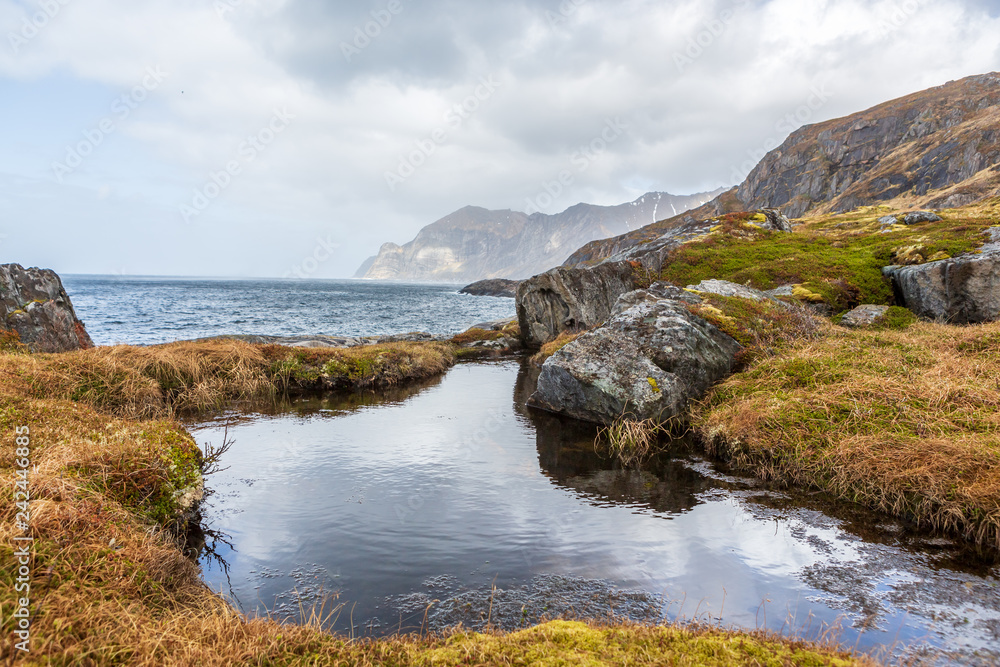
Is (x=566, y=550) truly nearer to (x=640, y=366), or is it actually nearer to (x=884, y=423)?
(x=884, y=423)

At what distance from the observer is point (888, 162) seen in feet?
389

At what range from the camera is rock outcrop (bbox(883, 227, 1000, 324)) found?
1770 cm

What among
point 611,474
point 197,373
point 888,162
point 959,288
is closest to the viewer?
Result: point 611,474

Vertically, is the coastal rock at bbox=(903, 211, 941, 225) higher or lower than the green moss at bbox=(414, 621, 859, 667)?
higher

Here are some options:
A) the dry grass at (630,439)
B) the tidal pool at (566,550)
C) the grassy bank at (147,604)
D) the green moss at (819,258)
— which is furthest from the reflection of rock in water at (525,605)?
the green moss at (819,258)

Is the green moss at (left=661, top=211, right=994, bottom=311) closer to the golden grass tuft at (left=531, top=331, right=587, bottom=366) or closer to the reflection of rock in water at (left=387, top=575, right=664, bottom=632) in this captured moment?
the golden grass tuft at (left=531, top=331, right=587, bottom=366)

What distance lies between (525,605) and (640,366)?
931 centimetres

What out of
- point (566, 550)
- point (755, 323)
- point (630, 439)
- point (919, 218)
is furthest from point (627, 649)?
point (919, 218)

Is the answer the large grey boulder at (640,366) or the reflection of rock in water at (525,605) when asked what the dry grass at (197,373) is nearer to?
the large grey boulder at (640,366)

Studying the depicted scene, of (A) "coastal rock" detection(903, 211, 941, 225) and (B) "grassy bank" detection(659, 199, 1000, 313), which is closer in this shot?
(B) "grassy bank" detection(659, 199, 1000, 313)

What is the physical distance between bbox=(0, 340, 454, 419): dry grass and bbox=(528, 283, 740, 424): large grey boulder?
9.01 metres

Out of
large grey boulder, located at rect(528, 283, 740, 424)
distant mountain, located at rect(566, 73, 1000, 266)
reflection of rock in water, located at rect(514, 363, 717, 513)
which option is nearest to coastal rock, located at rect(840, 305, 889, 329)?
large grey boulder, located at rect(528, 283, 740, 424)

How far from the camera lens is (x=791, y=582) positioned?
706cm

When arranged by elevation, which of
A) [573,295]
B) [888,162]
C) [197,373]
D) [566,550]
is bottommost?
[566,550]
